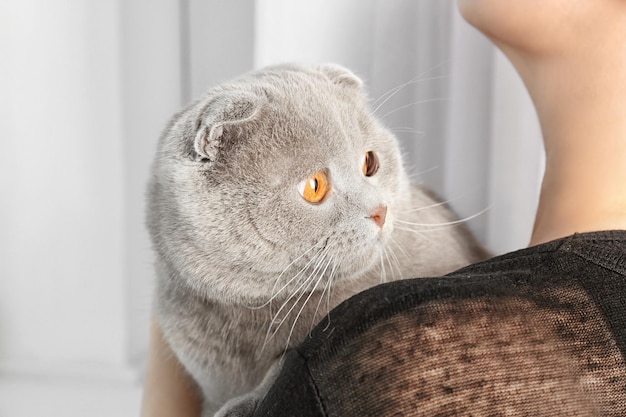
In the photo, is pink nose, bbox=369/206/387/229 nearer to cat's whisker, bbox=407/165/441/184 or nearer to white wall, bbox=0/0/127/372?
cat's whisker, bbox=407/165/441/184

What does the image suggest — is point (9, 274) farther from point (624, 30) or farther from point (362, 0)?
point (624, 30)

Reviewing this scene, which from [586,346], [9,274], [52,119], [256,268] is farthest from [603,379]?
[9,274]

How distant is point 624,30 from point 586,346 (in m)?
0.43

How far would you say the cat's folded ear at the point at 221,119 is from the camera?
747 mm

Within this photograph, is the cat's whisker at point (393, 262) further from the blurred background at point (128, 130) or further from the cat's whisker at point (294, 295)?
the blurred background at point (128, 130)

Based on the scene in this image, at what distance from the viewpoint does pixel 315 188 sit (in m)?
0.79

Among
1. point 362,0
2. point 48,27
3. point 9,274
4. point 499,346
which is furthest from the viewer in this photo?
point 9,274

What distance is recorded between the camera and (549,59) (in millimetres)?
886

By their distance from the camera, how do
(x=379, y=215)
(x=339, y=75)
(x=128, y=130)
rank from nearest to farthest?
(x=379, y=215) < (x=339, y=75) < (x=128, y=130)

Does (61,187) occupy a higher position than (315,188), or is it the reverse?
(315,188)

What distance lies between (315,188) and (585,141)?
34 centimetres

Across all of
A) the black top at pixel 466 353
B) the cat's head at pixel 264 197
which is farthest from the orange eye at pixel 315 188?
the black top at pixel 466 353

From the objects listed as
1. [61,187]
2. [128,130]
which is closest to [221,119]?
[128,130]

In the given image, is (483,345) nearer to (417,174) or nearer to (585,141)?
(585,141)
